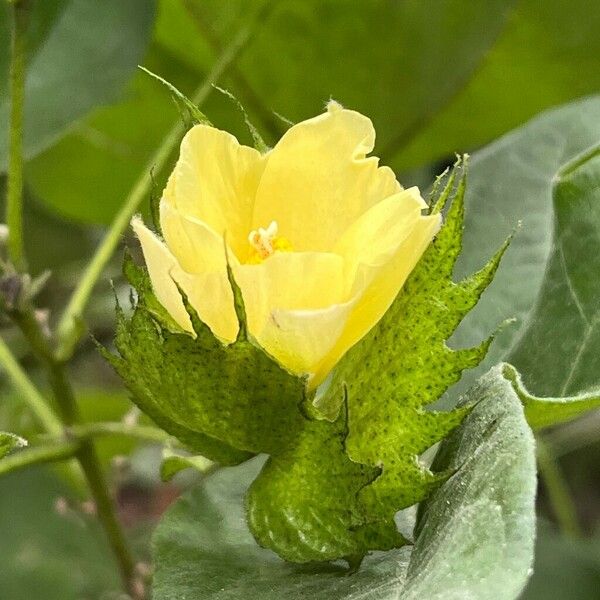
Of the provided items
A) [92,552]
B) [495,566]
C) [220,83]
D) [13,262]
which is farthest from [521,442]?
[92,552]

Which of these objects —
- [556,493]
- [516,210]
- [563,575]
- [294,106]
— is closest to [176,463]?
[516,210]

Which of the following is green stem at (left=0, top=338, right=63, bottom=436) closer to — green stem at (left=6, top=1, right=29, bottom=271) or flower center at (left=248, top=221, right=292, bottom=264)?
green stem at (left=6, top=1, right=29, bottom=271)

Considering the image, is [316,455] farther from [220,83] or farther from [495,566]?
[220,83]

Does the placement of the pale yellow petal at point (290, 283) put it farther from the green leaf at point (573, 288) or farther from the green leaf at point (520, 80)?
the green leaf at point (520, 80)

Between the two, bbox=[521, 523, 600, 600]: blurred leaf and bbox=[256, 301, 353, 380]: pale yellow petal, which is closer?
bbox=[256, 301, 353, 380]: pale yellow petal

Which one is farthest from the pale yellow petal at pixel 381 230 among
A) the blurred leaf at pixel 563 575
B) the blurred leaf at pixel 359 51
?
the blurred leaf at pixel 563 575

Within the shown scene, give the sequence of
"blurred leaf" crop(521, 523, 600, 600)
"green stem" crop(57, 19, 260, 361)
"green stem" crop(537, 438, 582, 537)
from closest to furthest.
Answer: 1. "green stem" crop(57, 19, 260, 361)
2. "blurred leaf" crop(521, 523, 600, 600)
3. "green stem" crop(537, 438, 582, 537)

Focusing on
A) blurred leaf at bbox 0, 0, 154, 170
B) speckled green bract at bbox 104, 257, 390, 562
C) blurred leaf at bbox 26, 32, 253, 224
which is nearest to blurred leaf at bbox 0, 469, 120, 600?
blurred leaf at bbox 26, 32, 253, 224
